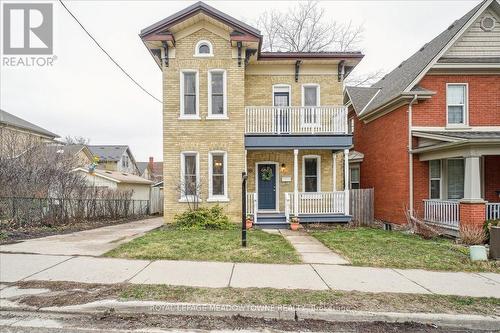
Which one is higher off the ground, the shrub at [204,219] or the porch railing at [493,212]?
the porch railing at [493,212]

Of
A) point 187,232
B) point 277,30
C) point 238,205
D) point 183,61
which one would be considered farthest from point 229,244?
point 277,30

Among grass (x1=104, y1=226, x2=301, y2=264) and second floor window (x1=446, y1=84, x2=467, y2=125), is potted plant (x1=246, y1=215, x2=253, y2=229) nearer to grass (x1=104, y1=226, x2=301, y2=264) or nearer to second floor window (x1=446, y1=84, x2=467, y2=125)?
grass (x1=104, y1=226, x2=301, y2=264)

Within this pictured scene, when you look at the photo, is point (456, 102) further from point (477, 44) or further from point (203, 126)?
point (203, 126)

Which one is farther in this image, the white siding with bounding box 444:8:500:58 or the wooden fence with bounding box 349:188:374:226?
the wooden fence with bounding box 349:188:374:226

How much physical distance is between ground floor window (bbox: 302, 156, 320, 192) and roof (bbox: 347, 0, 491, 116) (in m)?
4.03

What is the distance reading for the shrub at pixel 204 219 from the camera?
11836 mm

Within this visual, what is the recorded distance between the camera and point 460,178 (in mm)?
12391

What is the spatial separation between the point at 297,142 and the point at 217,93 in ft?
13.0

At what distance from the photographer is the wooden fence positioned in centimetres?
1403

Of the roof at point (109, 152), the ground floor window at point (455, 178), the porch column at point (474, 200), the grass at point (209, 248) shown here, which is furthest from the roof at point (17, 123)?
the porch column at point (474, 200)

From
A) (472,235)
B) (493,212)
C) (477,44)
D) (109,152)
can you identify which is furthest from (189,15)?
(109,152)

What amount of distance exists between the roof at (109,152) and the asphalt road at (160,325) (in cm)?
3946

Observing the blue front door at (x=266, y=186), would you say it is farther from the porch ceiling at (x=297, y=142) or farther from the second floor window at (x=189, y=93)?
the second floor window at (x=189, y=93)

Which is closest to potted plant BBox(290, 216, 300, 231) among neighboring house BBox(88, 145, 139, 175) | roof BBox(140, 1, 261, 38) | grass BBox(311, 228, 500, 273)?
grass BBox(311, 228, 500, 273)
